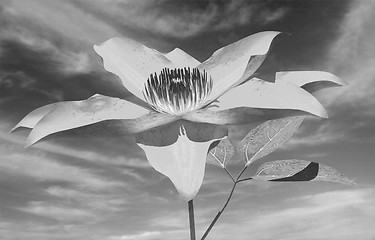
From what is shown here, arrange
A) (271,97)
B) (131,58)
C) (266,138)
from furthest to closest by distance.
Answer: (131,58)
(266,138)
(271,97)

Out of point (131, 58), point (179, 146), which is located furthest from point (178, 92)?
point (131, 58)

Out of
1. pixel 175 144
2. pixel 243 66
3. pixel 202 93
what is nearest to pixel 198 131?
pixel 175 144

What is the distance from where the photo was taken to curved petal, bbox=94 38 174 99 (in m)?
1.29

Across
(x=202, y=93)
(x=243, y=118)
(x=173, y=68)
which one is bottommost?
(x=243, y=118)

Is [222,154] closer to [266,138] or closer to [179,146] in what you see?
[266,138]

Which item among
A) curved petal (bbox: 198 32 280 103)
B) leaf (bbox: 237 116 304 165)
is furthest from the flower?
leaf (bbox: 237 116 304 165)

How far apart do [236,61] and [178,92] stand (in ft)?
0.64

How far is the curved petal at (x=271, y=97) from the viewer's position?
95 centimetres

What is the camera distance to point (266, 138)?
1.19 metres

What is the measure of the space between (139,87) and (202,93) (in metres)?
0.18

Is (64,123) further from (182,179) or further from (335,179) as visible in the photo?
(335,179)

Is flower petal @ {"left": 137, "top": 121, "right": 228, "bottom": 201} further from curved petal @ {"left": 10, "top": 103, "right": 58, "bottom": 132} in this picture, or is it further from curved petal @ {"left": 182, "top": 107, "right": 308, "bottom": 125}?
curved petal @ {"left": 10, "top": 103, "right": 58, "bottom": 132}

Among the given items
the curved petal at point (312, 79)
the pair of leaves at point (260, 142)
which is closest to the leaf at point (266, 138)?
the pair of leaves at point (260, 142)

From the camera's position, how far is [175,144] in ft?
3.23
